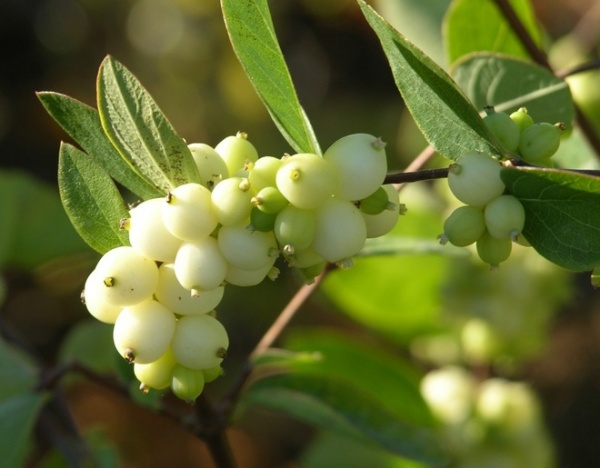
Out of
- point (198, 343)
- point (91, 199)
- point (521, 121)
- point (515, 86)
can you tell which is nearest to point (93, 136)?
point (91, 199)

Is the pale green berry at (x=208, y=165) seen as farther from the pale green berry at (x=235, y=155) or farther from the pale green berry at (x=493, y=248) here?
the pale green berry at (x=493, y=248)

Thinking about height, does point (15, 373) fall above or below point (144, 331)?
below

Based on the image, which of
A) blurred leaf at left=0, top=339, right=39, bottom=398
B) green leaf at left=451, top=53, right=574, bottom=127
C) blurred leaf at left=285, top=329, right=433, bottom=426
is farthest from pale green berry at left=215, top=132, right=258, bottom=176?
blurred leaf at left=285, top=329, right=433, bottom=426

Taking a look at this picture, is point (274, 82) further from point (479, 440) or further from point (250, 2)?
point (479, 440)

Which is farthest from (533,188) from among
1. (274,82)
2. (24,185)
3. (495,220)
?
(24,185)

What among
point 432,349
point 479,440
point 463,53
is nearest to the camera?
point 463,53

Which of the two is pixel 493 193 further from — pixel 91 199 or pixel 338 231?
pixel 91 199
